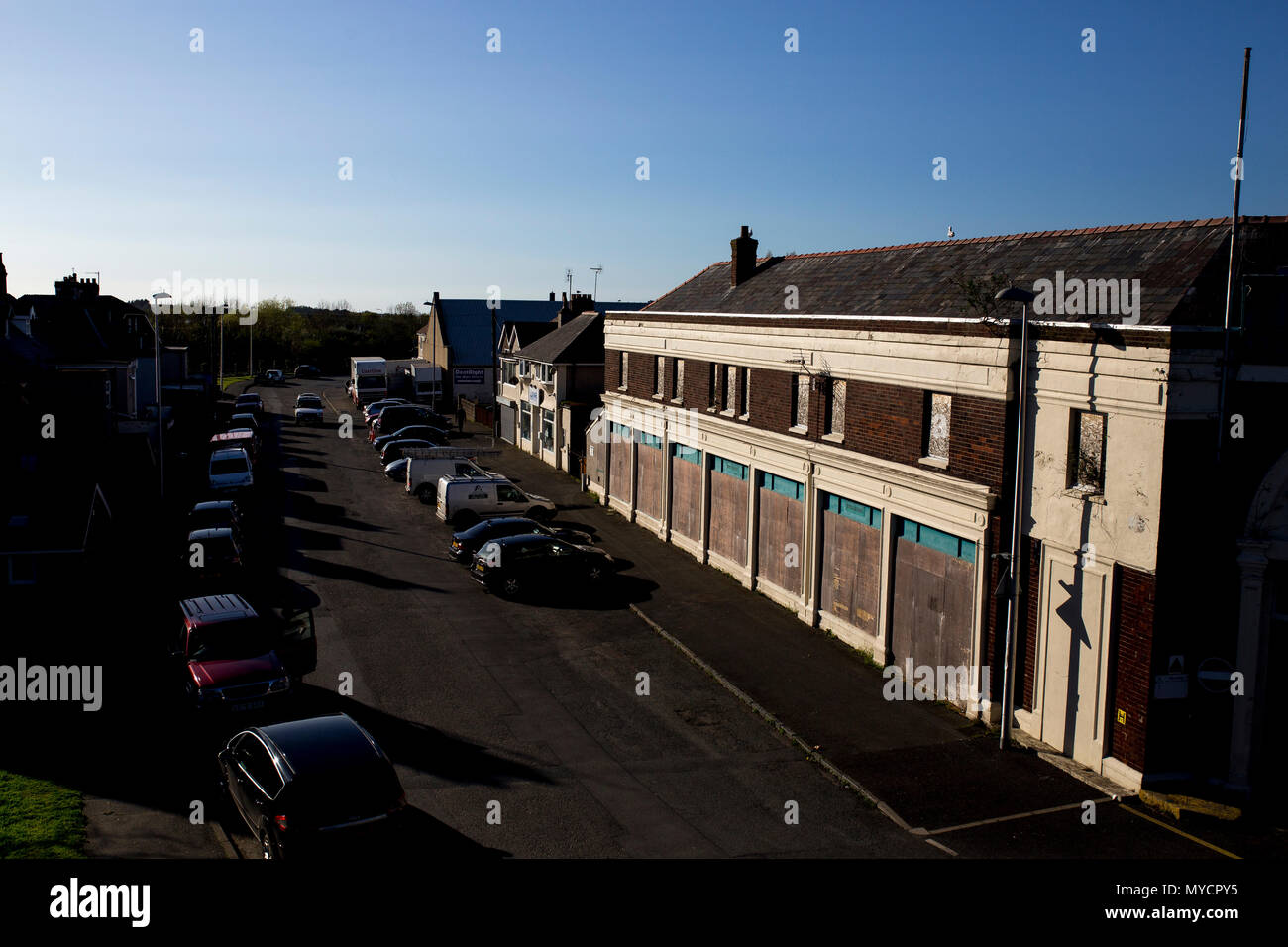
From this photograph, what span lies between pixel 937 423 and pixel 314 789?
41.9 feet

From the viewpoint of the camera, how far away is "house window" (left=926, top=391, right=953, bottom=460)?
61.7 ft

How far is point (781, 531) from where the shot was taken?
2497cm

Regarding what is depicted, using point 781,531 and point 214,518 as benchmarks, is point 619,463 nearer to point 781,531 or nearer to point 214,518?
point 781,531

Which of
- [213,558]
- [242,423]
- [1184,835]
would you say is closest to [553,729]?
[1184,835]

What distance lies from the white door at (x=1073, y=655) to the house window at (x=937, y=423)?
3.37 metres

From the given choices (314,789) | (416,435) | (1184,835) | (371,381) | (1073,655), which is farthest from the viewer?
(371,381)

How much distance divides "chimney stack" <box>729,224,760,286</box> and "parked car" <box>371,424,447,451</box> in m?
24.0

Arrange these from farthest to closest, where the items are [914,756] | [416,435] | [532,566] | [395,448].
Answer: [416,435], [395,448], [532,566], [914,756]

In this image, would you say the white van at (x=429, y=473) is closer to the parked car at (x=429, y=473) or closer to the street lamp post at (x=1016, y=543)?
the parked car at (x=429, y=473)

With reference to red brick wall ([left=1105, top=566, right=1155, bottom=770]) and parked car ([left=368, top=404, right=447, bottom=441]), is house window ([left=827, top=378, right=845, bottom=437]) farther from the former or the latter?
parked car ([left=368, top=404, right=447, bottom=441])

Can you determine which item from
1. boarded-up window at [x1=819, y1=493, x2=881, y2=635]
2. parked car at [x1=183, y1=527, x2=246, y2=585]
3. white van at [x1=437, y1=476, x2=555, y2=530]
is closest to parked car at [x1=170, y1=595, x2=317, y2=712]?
parked car at [x1=183, y1=527, x2=246, y2=585]
